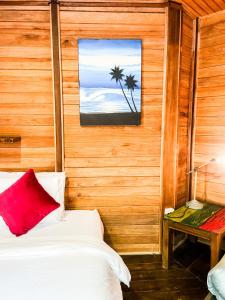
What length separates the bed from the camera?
149 cm

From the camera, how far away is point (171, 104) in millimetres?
2781

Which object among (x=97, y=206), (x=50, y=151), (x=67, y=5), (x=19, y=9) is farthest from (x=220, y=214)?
(x=19, y=9)

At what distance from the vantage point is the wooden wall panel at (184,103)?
284cm

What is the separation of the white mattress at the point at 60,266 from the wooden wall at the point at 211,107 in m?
1.50

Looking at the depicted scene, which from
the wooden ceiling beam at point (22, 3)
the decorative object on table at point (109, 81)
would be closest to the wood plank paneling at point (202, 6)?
the decorative object on table at point (109, 81)

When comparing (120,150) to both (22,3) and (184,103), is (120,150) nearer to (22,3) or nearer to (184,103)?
(184,103)

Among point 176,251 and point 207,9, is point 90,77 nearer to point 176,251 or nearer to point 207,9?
point 207,9

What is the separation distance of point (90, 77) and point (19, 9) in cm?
95

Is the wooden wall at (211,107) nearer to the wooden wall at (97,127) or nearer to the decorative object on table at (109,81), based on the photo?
the wooden wall at (97,127)

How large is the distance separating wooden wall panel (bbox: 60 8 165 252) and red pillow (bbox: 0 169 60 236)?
449mm

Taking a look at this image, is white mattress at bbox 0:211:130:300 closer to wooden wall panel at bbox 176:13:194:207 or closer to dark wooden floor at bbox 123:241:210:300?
dark wooden floor at bbox 123:241:210:300

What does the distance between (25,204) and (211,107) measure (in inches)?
86.0

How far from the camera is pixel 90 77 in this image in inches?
106

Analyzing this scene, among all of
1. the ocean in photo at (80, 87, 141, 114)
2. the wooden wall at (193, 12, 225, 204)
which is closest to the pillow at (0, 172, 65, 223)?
the ocean in photo at (80, 87, 141, 114)
